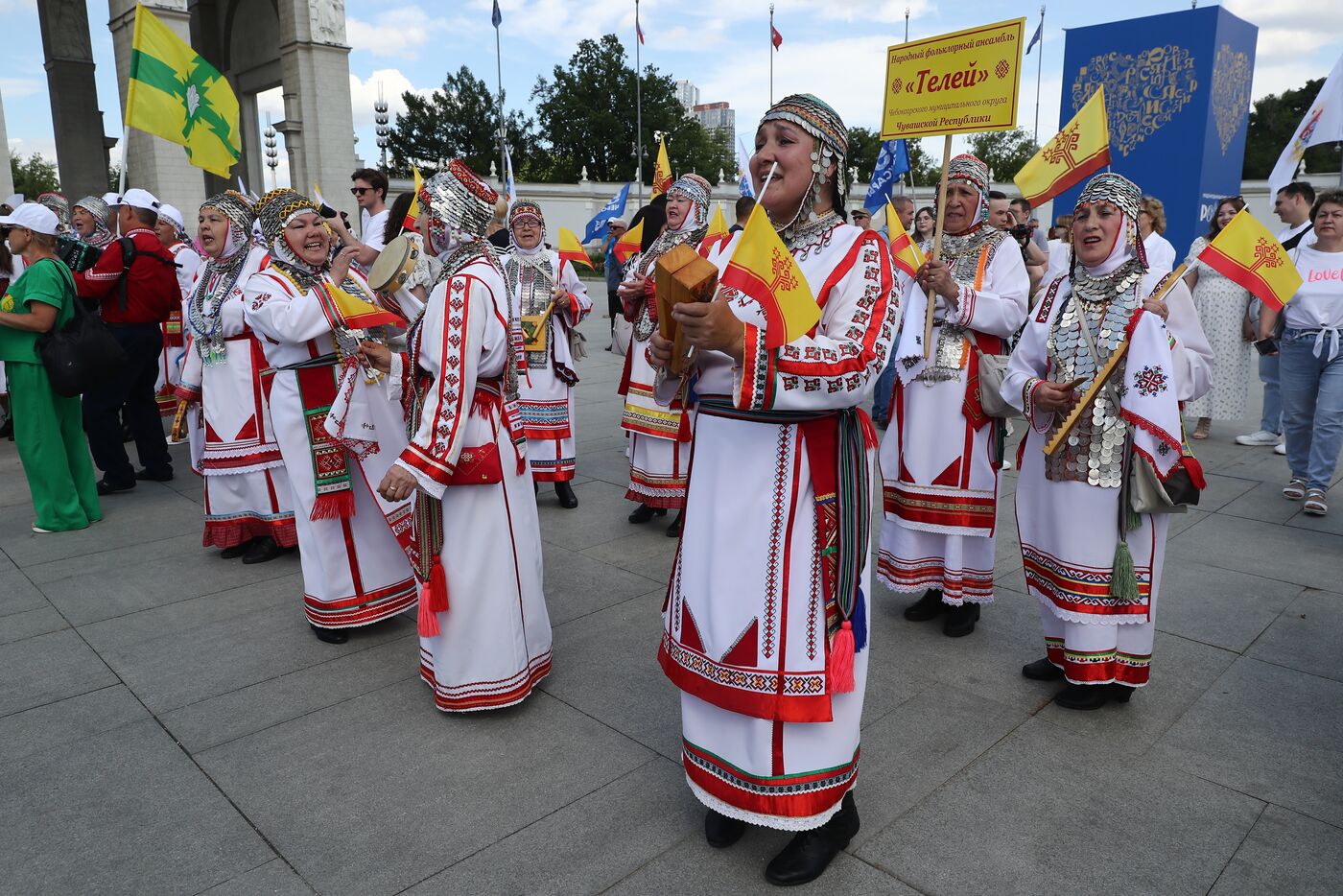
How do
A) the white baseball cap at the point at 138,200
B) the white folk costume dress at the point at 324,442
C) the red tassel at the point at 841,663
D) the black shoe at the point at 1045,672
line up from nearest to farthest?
the red tassel at the point at 841,663 → the black shoe at the point at 1045,672 → the white folk costume dress at the point at 324,442 → the white baseball cap at the point at 138,200

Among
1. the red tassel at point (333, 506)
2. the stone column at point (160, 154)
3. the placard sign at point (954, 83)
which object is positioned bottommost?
the red tassel at point (333, 506)

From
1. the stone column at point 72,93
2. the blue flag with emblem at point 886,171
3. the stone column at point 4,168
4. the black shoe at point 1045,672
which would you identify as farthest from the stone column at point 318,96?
the black shoe at point 1045,672

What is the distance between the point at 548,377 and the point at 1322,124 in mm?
6360

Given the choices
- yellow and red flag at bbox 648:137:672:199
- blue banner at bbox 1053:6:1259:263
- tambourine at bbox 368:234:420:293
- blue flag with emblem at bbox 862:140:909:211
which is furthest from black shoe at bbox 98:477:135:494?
blue banner at bbox 1053:6:1259:263

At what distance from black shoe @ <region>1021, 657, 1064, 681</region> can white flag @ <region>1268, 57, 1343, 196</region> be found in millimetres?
5072

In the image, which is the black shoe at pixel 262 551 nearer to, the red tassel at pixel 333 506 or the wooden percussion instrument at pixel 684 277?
the red tassel at pixel 333 506

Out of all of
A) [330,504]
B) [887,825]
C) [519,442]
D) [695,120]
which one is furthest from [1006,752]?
[695,120]

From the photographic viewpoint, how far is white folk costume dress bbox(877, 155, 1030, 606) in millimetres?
4340

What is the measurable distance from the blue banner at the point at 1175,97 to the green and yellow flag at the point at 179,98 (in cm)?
876

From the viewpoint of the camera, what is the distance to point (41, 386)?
6043 millimetres

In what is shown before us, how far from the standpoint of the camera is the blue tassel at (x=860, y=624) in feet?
8.38

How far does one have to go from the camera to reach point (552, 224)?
152 feet

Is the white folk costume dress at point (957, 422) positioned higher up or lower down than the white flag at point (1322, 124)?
lower down

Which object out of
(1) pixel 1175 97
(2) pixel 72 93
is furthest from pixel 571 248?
(2) pixel 72 93
